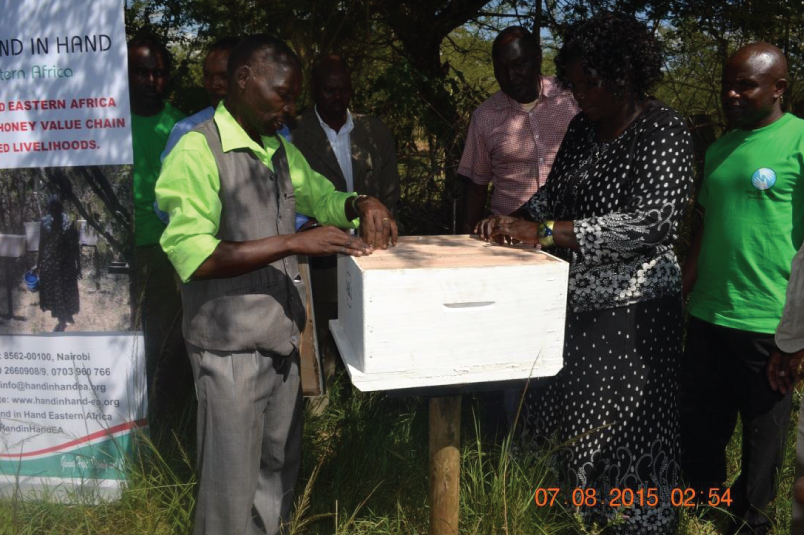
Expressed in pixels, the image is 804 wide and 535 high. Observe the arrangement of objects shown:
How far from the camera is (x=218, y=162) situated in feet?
7.82

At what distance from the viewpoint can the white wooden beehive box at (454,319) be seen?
2.07 m

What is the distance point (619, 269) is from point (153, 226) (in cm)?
247

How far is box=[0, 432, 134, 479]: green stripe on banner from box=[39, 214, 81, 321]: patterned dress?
0.61 metres

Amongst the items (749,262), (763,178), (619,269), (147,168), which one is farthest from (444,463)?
(147,168)

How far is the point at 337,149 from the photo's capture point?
14.3 ft

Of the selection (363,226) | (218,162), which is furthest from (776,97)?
(218,162)

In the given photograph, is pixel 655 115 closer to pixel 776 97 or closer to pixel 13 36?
pixel 776 97

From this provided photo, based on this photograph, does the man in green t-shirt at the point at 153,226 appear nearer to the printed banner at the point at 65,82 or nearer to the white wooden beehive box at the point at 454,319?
the printed banner at the point at 65,82

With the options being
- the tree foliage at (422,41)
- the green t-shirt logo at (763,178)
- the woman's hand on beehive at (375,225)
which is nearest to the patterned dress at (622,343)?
the green t-shirt logo at (763,178)

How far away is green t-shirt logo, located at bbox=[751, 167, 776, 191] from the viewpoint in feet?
9.47

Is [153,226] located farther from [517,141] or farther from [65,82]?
[517,141]

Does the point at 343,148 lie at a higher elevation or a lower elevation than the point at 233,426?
higher

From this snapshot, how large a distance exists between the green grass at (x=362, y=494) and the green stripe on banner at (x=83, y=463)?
91 mm
